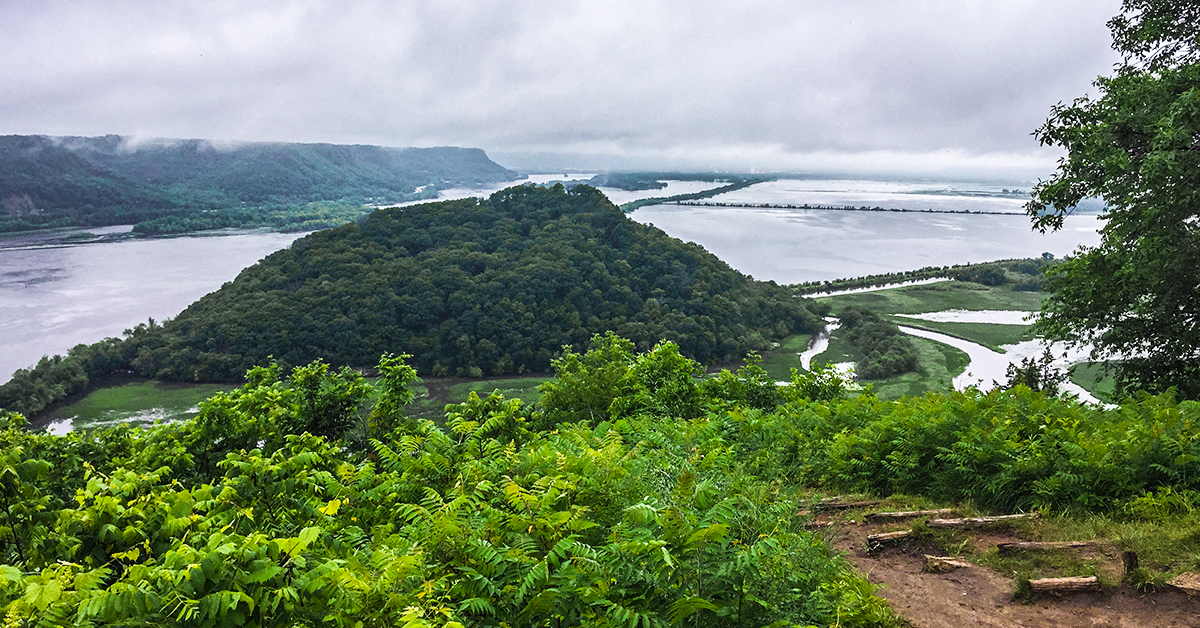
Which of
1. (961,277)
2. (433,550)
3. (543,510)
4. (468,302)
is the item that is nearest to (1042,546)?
(543,510)

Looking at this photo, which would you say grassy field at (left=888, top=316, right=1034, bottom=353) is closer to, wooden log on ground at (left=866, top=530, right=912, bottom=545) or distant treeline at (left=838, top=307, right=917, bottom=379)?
distant treeline at (left=838, top=307, right=917, bottom=379)

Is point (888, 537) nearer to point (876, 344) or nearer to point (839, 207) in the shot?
point (876, 344)

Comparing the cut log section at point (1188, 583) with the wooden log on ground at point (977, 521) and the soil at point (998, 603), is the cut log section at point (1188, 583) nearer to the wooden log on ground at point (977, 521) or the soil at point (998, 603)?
the soil at point (998, 603)

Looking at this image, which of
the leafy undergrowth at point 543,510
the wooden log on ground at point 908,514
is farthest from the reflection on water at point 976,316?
the wooden log on ground at point 908,514

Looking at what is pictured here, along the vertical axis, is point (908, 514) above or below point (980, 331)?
above

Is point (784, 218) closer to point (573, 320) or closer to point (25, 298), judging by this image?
point (573, 320)

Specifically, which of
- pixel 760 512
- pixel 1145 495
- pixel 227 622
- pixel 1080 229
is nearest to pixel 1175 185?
pixel 1145 495

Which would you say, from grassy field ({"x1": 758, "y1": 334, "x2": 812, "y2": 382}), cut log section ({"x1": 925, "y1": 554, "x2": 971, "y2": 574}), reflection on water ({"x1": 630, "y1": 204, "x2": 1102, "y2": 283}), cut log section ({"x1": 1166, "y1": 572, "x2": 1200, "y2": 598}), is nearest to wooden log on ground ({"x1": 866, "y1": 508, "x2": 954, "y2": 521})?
cut log section ({"x1": 925, "y1": 554, "x2": 971, "y2": 574})
